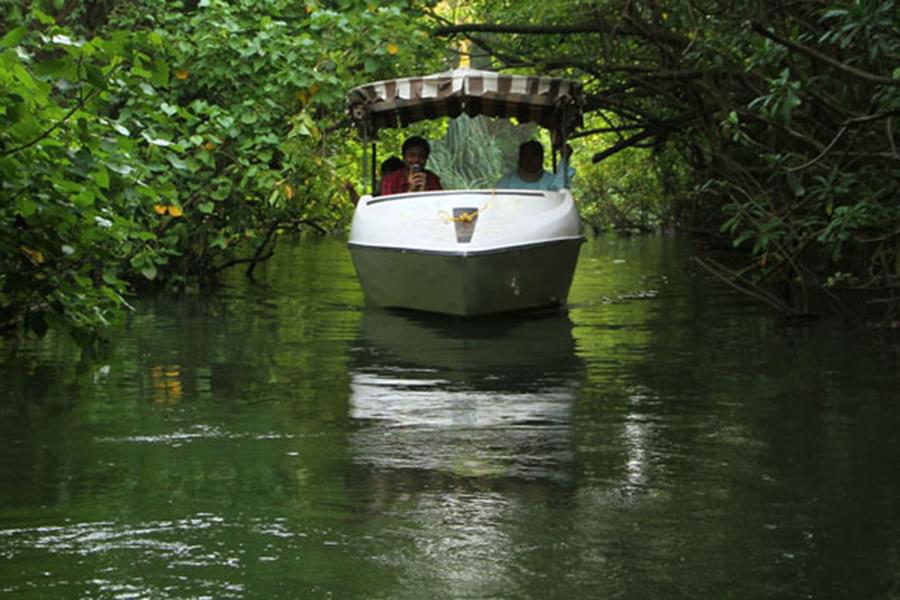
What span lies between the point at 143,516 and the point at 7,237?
11.5 feet

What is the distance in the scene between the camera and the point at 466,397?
10516 millimetres

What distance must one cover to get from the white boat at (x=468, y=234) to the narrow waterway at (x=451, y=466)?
160cm

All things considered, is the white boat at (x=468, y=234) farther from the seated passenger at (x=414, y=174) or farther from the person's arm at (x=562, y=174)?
the seated passenger at (x=414, y=174)

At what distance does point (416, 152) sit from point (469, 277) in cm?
244

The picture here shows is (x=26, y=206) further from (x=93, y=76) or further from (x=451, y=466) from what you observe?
(x=451, y=466)

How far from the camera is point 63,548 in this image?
6078mm

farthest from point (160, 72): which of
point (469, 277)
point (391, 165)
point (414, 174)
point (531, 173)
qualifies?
point (391, 165)

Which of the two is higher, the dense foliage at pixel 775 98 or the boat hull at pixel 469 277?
the dense foliage at pixel 775 98

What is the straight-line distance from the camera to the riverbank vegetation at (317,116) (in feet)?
30.5

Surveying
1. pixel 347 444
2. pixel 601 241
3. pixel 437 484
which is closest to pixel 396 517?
pixel 437 484

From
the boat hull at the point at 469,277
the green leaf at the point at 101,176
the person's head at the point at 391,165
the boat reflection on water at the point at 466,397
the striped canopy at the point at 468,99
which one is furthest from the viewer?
the person's head at the point at 391,165

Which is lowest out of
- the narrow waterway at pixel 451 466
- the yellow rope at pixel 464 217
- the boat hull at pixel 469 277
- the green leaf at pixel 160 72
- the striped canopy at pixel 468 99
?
the narrow waterway at pixel 451 466

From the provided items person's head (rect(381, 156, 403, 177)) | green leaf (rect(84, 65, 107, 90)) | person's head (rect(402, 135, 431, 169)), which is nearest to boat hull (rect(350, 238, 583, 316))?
person's head (rect(402, 135, 431, 169))

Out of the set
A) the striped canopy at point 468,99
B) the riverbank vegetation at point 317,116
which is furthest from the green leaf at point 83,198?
the striped canopy at point 468,99
